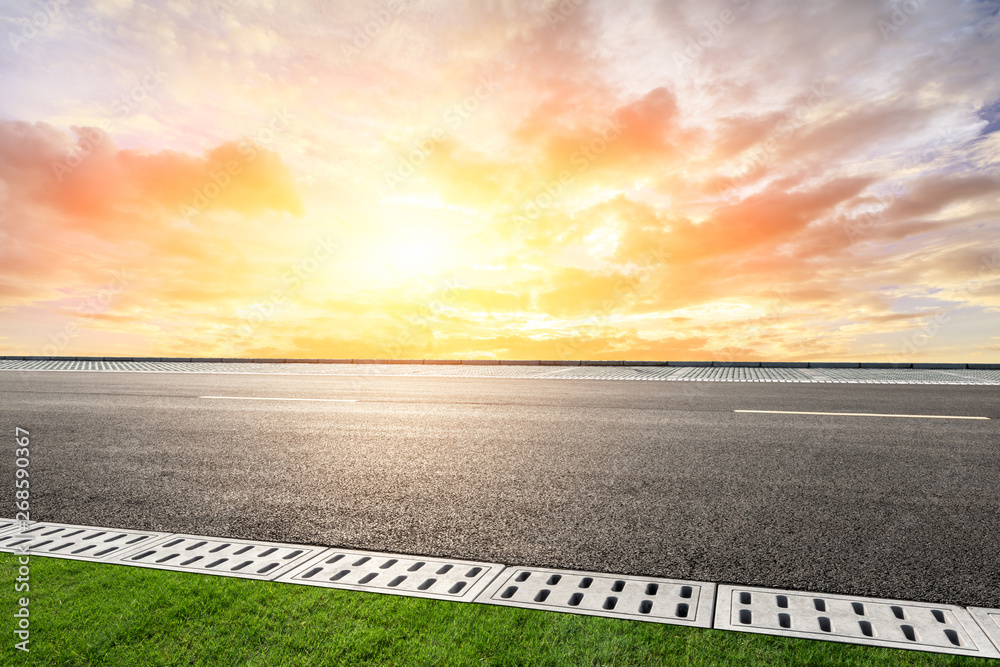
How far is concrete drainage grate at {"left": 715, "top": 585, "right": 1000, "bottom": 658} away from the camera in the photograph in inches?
94.5

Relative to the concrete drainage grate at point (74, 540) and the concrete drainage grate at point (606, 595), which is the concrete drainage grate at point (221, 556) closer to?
the concrete drainage grate at point (74, 540)

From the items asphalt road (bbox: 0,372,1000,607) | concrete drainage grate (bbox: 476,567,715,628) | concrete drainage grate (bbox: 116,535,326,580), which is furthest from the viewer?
asphalt road (bbox: 0,372,1000,607)

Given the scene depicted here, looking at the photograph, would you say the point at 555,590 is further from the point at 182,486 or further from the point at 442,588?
the point at 182,486

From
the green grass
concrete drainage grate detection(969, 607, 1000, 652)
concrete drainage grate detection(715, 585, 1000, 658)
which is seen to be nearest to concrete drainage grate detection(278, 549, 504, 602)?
the green grass

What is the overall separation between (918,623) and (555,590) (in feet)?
5.08

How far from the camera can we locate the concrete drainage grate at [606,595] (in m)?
2.63

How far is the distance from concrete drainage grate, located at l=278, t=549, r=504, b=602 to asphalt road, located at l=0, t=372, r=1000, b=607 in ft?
0.60

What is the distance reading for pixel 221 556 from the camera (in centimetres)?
337

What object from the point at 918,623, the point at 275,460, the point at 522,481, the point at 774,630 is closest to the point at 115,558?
the point at 275,460

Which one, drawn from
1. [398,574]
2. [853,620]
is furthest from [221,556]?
[853,620]

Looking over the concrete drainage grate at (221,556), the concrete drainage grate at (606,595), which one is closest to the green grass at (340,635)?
the concrete drainage grate at (606,595)

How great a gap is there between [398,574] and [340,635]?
67cm

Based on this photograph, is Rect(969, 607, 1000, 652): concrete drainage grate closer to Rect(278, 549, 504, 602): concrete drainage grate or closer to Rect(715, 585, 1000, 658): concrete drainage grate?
Rect(715, 585, 1000, 658): concrete drainage grate

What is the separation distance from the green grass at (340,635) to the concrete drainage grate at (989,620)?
291mm
